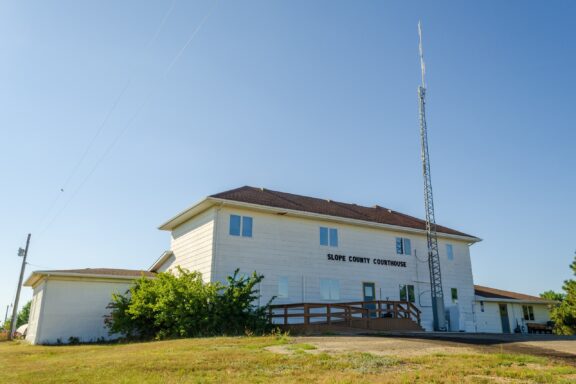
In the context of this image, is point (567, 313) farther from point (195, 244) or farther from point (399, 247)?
point (195, 244)

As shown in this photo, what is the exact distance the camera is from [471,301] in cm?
3341

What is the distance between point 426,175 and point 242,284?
15.0 meters

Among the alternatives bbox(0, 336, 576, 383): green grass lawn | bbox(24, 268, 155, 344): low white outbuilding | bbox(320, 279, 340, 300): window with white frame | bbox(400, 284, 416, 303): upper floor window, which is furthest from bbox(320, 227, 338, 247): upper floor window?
bbox(0, 336, 576, 383): green grass lawn

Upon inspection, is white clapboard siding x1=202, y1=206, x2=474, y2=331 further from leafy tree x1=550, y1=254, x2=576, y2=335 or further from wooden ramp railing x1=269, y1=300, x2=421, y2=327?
leafy tree x1=550, y1=254, x2=576, y2=335

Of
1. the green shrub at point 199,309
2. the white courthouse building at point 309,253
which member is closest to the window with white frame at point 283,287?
the white courthouse building at point 309,253

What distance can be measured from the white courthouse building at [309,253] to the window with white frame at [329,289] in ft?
0.18

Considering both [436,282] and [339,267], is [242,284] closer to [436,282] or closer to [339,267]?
[339,267]

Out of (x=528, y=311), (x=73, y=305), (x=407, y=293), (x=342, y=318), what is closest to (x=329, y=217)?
(x=342, y=318)

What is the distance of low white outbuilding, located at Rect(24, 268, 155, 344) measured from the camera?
2431 cm

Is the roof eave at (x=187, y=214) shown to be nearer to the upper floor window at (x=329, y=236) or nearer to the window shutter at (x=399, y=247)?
the upper floor window at (x=329, y=236)

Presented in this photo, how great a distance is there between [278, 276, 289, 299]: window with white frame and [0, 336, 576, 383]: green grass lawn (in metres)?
12.0

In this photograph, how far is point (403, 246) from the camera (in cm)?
3089

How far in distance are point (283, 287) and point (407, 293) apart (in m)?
9.03

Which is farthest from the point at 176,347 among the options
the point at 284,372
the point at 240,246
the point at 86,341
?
the point at 86,341
